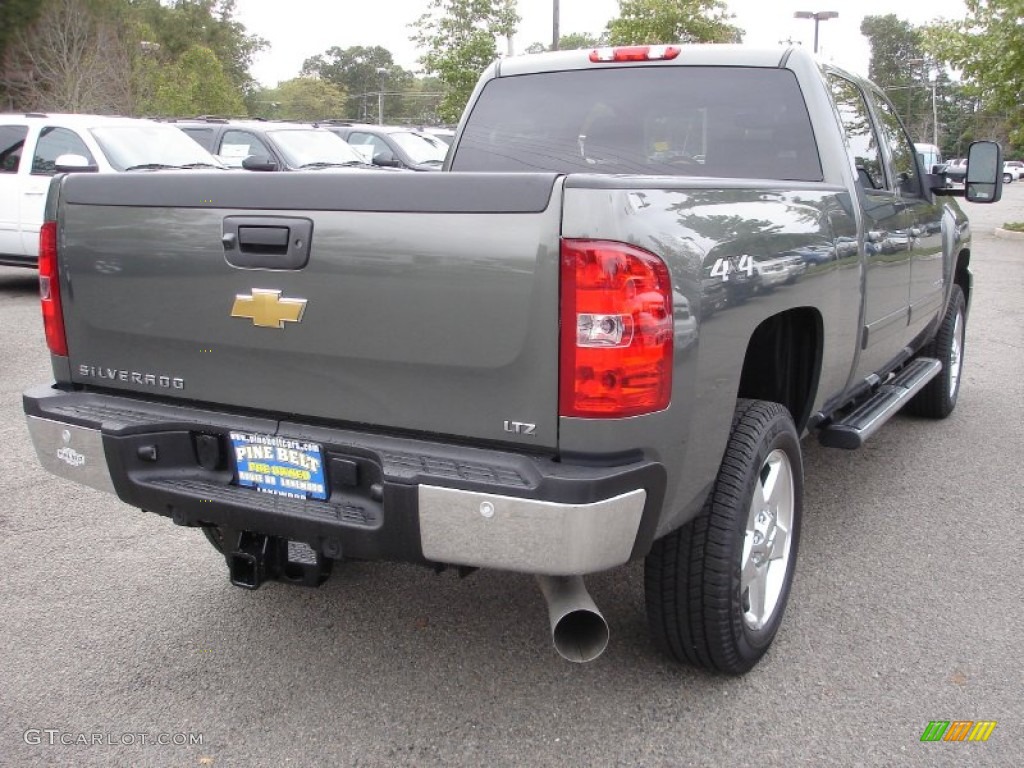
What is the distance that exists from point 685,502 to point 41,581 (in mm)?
2540

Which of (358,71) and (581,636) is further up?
(358,71)

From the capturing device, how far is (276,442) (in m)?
2.69

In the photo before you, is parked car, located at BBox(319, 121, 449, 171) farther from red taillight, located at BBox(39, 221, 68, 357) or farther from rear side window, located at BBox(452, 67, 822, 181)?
red taillight, located at BBox(39, 221, 68, 357)

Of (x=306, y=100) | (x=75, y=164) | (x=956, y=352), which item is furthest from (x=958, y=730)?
(x=306, y=100)

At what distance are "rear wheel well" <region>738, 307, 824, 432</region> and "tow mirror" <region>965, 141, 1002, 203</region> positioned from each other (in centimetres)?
224

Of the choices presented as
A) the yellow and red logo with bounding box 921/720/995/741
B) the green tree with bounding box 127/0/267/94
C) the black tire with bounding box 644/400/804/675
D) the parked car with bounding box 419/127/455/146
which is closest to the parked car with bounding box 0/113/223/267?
the parked car with bounding box 419/127/455/146

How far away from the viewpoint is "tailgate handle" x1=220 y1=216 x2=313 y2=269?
2.60 m

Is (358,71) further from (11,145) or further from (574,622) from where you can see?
(574,622)

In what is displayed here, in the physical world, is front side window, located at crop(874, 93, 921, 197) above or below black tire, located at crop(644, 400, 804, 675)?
above

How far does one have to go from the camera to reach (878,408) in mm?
4312

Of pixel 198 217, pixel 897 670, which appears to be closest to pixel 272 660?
pixel 198 217

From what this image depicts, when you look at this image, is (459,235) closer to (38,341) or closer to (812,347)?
(812,347)

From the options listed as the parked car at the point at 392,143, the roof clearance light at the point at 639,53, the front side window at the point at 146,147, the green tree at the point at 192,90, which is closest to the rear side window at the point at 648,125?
the roof clearance light at the point at 639,53

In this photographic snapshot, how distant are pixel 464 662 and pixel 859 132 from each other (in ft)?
9.48
